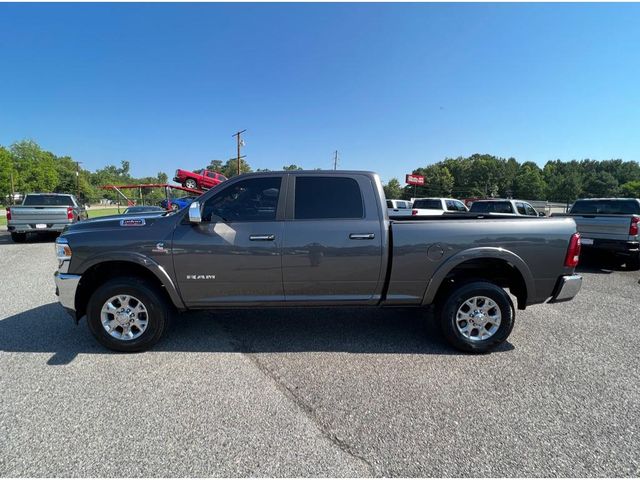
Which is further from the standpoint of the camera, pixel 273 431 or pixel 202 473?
pixel 273 431

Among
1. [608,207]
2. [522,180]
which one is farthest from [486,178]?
[608,207]

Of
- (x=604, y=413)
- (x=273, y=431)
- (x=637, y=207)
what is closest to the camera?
(x=273, y=431)

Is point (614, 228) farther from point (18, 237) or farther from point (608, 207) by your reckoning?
point (18, 237)

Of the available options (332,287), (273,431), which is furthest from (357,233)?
(273,431)

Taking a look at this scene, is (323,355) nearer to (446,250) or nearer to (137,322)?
(446,250)

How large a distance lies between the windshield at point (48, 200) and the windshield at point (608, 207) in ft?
54.4

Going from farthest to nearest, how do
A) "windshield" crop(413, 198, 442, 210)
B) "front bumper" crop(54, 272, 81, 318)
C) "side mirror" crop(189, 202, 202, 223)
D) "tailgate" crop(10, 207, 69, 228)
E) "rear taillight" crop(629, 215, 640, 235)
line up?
"windshield" crop(413, 198, 442, 210), "tailgate" crop(10, 207, 69, 228), "rear taillight" crop(629, 215, 640, 235), "front bumper" crop(54, 272, 81, 318), "side mirror" crop(189, 202, 202, 223)

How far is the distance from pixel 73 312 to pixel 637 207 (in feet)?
38.3

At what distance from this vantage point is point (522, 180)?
10100cm

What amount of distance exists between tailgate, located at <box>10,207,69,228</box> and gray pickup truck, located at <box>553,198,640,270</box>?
581 inches

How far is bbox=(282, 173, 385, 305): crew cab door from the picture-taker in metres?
3.41

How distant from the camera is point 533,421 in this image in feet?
8.03

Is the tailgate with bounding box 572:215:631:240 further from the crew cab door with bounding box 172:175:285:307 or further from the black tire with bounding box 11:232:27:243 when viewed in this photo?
the black tire with bounding box 11:232:27:243

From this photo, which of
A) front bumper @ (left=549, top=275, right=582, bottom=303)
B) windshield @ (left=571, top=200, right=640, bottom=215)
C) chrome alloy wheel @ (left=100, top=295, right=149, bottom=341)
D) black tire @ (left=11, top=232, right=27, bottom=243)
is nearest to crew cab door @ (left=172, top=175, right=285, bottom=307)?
chrome alloy wheel @ (left=100, top=295, right=149, bottom=341)
